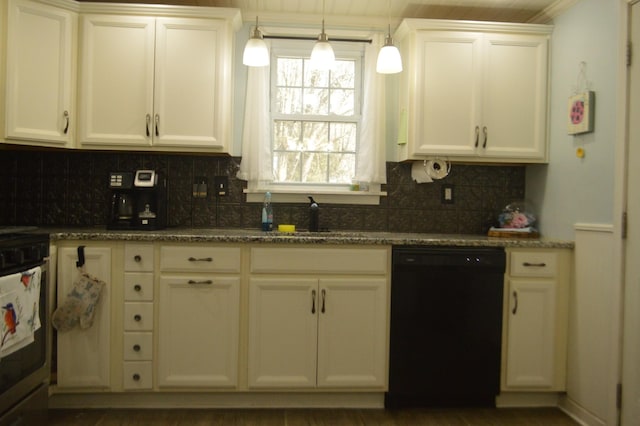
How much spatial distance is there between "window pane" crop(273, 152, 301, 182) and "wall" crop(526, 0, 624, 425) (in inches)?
65.8

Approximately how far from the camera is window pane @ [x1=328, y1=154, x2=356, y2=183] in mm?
3146

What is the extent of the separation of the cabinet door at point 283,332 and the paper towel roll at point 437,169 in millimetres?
1138

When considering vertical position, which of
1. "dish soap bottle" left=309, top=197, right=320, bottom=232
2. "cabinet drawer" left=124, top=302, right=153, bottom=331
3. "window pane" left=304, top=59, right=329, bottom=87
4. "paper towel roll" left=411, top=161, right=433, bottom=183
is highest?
"window pane" left=304, top=59, right=329, bottom=87

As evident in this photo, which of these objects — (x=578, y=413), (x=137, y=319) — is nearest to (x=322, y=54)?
(x=137, y=319)

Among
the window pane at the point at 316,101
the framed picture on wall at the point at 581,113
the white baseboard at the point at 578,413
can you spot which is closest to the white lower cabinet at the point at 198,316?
the window pane at the point at 316,101

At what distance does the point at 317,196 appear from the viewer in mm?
3037

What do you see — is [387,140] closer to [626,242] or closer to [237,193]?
[237,193]

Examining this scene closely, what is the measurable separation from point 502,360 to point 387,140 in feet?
5.13

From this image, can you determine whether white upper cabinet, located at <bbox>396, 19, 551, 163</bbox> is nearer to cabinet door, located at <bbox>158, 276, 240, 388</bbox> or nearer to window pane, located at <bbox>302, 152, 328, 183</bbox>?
window pane, located at <bbox>302, 152, 328, 183</bbox>

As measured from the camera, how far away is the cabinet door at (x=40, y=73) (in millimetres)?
2469

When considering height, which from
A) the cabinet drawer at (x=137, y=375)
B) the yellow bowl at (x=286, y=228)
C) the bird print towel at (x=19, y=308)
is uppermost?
the yellow bowl at (x=286, y=228)

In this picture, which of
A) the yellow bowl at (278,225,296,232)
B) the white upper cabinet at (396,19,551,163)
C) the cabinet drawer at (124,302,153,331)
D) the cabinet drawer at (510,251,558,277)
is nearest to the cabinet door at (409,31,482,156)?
the white upper cabinet at (396,19,551,163)

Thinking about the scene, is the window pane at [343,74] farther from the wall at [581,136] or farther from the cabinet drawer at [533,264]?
the cabinet drawer at [533,264]

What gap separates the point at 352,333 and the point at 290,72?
183 centimetres
